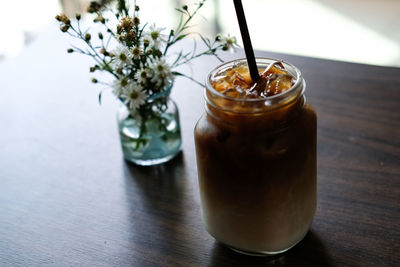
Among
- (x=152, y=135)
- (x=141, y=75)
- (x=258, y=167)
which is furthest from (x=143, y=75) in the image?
(x=258, y=167)

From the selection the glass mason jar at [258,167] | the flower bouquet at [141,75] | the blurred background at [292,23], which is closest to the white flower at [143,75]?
the flower bouquet at [141,75]

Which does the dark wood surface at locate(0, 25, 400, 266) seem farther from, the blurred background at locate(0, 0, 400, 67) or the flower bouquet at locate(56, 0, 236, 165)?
the blurred background at locate(0, 0, 400, 67)

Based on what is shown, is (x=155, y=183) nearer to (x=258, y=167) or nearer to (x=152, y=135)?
(x=152, y=135)

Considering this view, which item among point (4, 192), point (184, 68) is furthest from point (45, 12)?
point (4, 192)

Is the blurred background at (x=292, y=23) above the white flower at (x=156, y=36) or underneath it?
underneath

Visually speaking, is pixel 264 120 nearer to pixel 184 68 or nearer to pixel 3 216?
pixel 3 216

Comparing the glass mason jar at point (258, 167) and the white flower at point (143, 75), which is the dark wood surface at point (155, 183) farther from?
the white flower at point (143, 75)
